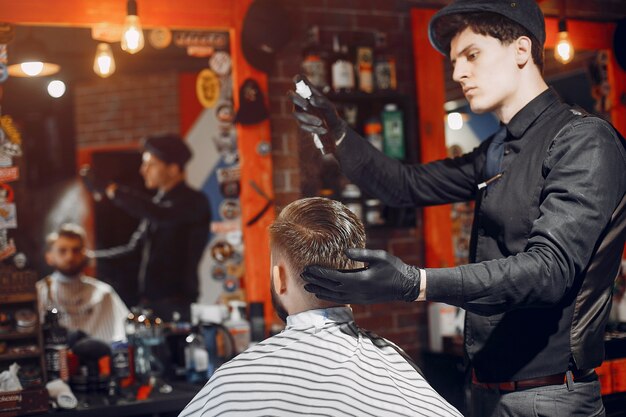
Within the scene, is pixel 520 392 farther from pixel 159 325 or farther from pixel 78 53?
pixel 78 53

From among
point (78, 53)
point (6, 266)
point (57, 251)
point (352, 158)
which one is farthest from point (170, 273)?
point (352, 158)

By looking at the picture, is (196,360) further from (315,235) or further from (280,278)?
(315,235)

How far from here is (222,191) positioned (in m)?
4.00

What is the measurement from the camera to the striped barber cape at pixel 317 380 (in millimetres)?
1759

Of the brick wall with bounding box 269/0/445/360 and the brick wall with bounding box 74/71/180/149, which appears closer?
the brick wall with bounding box 269/0/445/360

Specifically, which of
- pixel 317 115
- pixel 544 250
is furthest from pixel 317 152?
pixel 544 250

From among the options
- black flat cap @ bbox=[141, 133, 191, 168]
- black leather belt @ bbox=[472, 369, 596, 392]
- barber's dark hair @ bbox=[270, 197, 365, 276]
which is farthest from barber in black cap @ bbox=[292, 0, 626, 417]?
black flat cap @ bbox=[141, 133, 191, 168]

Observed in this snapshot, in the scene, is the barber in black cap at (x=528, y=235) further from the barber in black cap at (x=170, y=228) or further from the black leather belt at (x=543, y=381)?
the barber in black cap at (x=170, y=228)

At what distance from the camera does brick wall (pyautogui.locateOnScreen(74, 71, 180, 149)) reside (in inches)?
275

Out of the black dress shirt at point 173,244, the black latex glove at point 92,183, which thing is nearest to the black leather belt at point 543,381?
the black dress shirt at point 173,244

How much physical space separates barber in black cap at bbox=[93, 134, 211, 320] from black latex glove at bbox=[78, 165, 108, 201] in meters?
0.56

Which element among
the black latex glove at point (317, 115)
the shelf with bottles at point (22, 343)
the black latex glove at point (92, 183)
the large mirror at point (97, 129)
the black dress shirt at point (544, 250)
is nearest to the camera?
the black dress shirt at point (544, 250)

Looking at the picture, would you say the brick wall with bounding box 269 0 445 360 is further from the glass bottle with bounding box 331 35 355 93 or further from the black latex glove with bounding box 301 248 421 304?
the black latex glove with bounding box 301 248 421 304

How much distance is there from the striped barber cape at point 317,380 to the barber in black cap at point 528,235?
28cm
